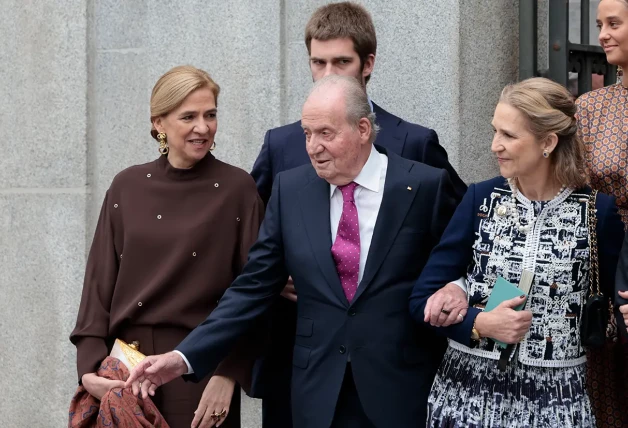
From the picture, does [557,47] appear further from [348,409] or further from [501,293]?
[348,409]

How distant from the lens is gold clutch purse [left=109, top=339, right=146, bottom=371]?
4371 mm

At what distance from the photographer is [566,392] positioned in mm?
3928

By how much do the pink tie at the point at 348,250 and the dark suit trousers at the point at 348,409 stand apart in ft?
1.00

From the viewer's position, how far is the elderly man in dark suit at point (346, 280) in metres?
4.14

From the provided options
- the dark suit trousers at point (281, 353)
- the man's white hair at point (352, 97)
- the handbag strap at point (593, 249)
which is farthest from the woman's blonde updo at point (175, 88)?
the handbag strap at point (593, 249)

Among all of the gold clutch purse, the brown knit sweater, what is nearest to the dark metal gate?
the brown knit sweater

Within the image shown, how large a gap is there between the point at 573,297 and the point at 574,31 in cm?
314

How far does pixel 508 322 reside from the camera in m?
3.87

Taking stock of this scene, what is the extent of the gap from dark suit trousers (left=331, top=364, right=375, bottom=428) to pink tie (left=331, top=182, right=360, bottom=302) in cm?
30

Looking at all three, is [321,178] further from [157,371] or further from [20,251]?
[20,251]

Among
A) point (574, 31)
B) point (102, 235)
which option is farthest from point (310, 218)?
point (574, 31)

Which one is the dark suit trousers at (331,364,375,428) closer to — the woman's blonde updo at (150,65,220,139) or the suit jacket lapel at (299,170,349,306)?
the suit jacket lapel at (299,170,349,306)

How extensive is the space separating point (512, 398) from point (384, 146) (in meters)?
→ 1.23

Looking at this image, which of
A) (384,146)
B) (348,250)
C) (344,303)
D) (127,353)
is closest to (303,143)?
(384,146)
